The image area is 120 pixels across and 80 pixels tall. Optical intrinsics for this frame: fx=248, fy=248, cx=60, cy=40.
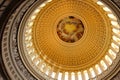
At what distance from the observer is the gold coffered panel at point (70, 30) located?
24.5 m

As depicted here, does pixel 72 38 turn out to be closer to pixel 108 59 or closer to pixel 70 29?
pixel 70 29

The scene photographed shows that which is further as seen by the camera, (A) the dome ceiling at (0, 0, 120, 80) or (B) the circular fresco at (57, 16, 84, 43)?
(B) the circular fresco at (57, 16, 84, 43)

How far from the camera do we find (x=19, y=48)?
18328 millimetres

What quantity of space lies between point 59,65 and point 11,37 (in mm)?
9726

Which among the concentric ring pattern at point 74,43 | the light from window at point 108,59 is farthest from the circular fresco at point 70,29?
the light from window at point 108,59

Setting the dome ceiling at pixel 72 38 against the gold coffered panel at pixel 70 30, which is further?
the gold coffered panel at pixel 70 30

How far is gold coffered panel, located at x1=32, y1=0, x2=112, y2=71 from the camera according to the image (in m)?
24.5

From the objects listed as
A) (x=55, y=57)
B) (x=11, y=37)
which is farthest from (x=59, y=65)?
(x=11, y=37)

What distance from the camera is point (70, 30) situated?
27.4 metres

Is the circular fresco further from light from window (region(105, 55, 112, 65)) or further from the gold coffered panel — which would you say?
light from window (region(105, 55, 112, 65))

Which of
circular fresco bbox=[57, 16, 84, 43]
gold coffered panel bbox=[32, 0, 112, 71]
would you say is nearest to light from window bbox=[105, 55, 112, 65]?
gold coffered panel bbox=[32, 0, 112, 71]

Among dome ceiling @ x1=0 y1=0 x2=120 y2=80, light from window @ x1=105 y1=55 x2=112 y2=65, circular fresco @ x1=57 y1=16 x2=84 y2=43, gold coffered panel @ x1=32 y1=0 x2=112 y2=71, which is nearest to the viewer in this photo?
light from window @ x1=105 y1=55 x2=112 y2=65

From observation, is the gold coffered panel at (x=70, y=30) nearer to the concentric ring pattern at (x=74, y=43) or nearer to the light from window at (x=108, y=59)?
the concentric ring pattern at (x=74, y=43)

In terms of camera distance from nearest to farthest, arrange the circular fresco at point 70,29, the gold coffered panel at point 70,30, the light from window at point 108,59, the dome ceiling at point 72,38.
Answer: the light from window at point 108,59 → the dome ceiling at point 72,38 → the gold coffered panel at point 70,30 → the circular fresco at point 70,29
